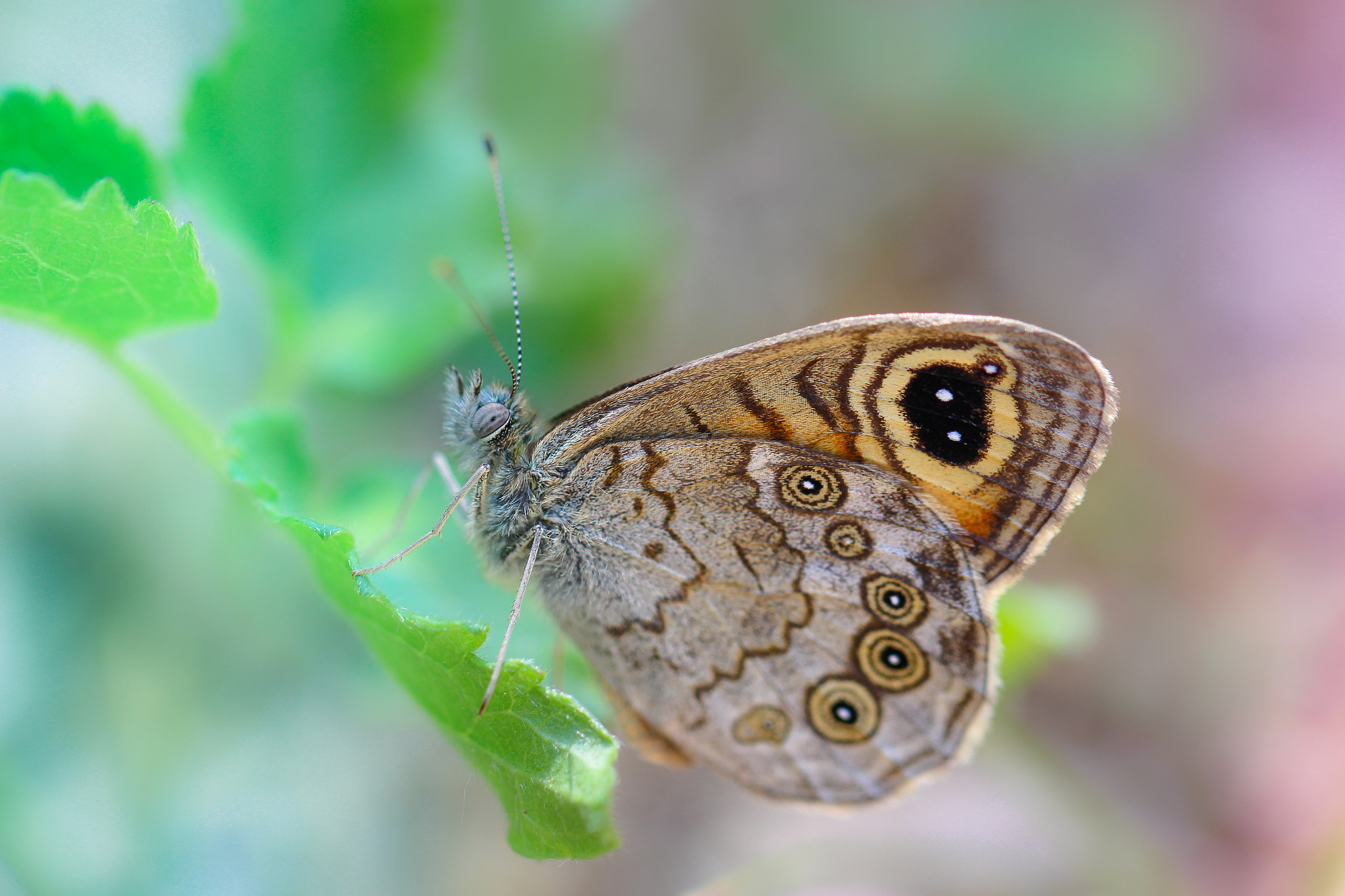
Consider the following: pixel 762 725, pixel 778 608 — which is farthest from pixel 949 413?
pixel 762 725

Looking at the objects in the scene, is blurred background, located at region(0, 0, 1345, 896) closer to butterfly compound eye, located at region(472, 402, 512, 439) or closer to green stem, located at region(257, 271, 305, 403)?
green stem, located at region(257, 271, 305, 403)

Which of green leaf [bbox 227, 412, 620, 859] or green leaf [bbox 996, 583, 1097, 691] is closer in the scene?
green leaf [bbox 227, 412, 620, 859]

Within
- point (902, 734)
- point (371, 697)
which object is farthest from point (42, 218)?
point (902, 734)

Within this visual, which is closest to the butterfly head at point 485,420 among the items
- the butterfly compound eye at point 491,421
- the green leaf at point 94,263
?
the butterfly compound eye at point 491,421

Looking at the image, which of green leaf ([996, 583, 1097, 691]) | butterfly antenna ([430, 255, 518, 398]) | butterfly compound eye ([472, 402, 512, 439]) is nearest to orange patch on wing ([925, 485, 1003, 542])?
green leaf ([996, 583, 1097, 691])

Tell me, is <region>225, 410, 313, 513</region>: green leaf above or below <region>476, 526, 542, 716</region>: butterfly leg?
above

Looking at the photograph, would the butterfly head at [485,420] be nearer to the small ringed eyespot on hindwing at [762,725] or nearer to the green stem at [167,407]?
the green stem at [167,407]

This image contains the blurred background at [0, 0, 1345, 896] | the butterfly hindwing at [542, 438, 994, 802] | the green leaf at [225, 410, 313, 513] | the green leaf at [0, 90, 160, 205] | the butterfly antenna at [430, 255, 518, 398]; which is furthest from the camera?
the butterfly antenna at [430, 255, 518, 398]

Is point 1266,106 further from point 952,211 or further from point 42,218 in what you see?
point 42,218
